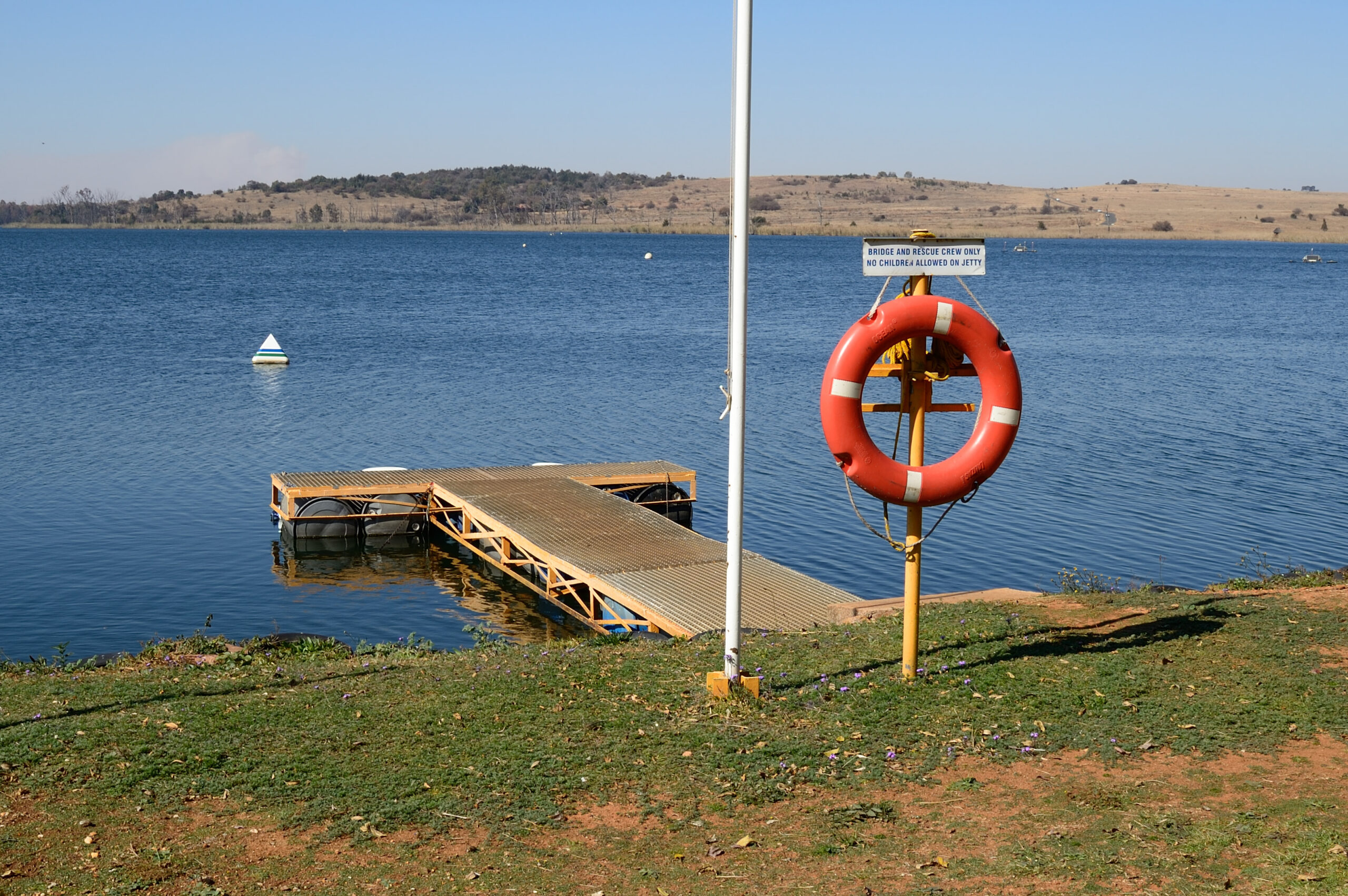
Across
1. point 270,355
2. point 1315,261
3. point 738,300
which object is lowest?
point 270,355

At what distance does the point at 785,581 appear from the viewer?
47.9 ft

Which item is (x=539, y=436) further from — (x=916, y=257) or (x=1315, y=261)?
(x=1315, y=261)

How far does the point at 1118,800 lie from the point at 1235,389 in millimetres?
33287

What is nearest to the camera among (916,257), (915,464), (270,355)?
(916,257)

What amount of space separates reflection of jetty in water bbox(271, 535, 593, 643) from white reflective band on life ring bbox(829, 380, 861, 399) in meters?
7.74

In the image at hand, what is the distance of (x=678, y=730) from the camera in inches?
317

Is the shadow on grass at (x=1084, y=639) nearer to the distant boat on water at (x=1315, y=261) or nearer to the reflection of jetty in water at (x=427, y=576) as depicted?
the reflection of jetty in water at (x=427, y=576)

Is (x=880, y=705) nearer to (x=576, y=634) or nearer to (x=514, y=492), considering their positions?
(x=576, y=634)

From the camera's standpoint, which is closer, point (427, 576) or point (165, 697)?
point (165, 697)

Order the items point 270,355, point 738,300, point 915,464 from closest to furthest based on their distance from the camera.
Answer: point 738,300 < point 915,464 < point 270,355

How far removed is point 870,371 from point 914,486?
0.86m

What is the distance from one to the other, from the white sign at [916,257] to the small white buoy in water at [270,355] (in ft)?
111

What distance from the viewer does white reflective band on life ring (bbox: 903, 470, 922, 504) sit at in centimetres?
885

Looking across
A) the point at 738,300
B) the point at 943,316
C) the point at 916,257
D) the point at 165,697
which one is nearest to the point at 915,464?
the point at 943,316
